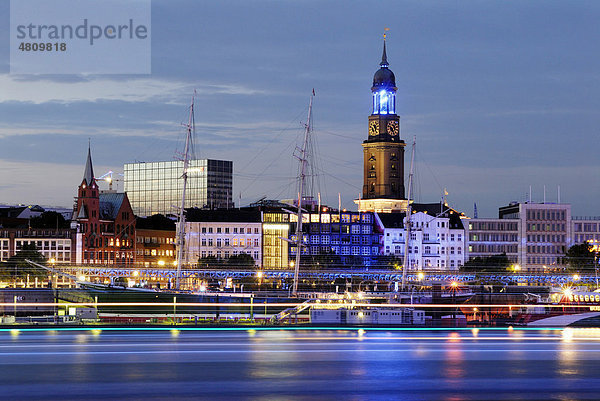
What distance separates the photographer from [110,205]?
190 m

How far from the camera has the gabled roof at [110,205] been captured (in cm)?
18700

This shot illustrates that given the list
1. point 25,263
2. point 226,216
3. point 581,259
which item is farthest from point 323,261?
point 25,263

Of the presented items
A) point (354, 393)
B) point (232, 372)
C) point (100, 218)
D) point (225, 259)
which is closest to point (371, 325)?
point (232, 372)

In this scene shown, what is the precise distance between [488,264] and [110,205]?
68224 millimetres

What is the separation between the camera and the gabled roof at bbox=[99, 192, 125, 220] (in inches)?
7362

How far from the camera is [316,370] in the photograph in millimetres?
39062

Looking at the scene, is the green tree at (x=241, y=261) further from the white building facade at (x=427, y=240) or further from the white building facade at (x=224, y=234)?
the white building facade at (x=427, y=240)

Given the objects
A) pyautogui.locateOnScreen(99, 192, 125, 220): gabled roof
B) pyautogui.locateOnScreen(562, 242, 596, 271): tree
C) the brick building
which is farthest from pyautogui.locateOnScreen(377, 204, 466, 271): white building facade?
pyautogui.locateOnScreen(99, 192, 125, 220): gabled roof

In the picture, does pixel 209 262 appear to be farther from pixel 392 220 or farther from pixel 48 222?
pixel 392 220

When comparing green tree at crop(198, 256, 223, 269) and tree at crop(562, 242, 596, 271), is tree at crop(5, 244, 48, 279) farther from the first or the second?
tree at crop(562, 242, 596, 271)

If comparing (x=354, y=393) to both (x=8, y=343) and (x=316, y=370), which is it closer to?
(x=316, y=370)

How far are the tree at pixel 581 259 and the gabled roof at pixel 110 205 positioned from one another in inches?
3074

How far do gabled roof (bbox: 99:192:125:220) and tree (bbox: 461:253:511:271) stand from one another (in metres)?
62.1

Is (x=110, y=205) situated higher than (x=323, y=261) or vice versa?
(x=110, y=205)
